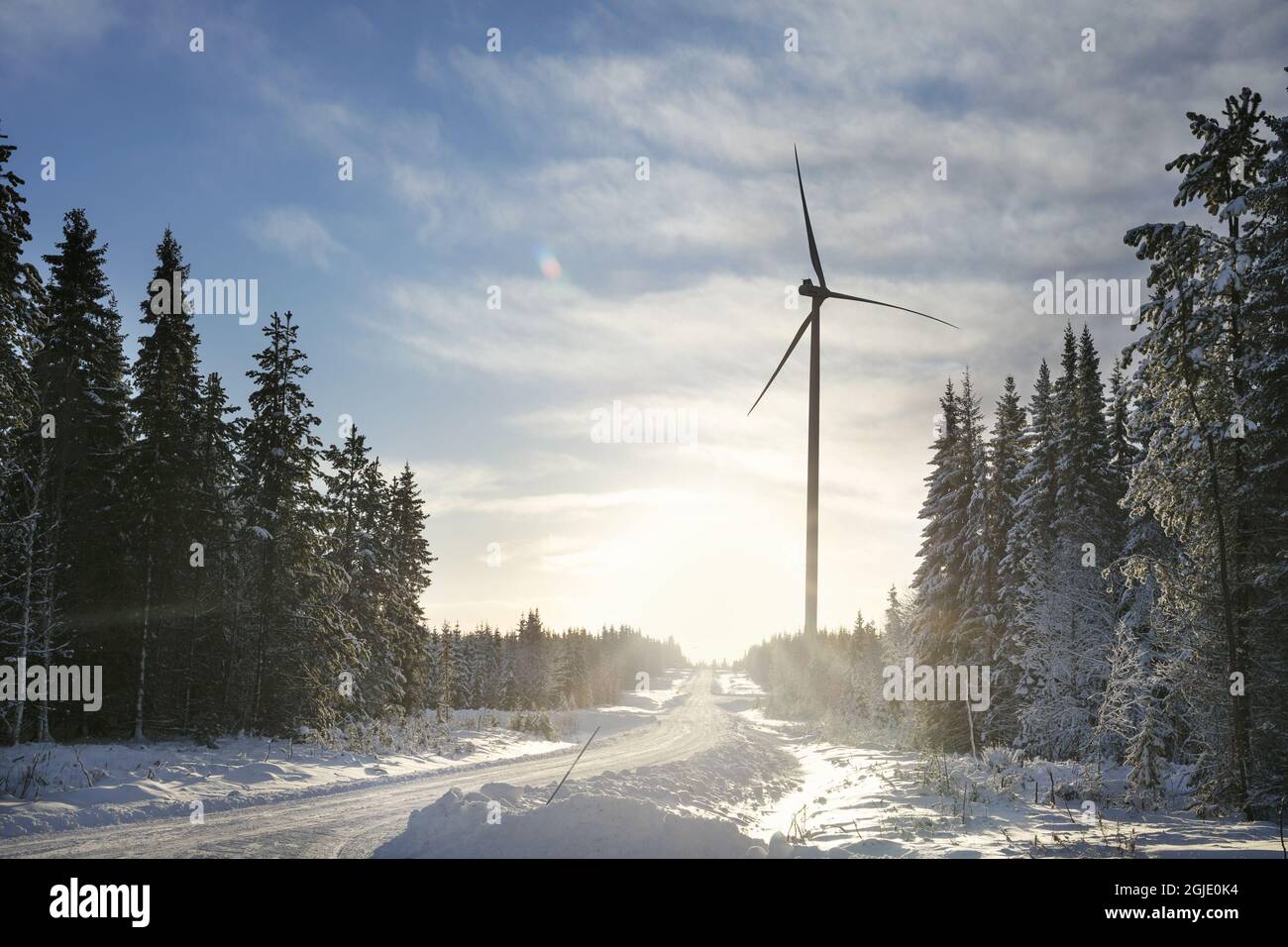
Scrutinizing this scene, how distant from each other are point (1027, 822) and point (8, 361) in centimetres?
2634

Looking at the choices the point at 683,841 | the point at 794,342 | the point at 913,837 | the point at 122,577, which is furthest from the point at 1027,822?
the point at 122,577

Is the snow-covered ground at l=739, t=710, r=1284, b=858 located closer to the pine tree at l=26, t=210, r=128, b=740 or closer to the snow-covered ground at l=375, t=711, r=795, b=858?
the snow-covered ground at l=375, t=711, r=795, b=858

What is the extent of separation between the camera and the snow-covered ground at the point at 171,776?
45.8ft

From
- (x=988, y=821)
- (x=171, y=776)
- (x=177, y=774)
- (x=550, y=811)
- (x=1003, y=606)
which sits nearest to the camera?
(x=550, y=811)

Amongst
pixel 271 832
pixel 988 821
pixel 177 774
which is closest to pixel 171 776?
pixel 177 774

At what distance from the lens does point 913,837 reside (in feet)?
39.4

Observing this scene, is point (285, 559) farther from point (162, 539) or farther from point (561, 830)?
point (561, 830)

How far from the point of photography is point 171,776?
18.0 m

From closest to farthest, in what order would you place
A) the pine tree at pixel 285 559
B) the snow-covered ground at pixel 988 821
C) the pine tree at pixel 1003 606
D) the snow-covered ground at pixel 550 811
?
the snow-covered ground at pixel 988 821
the snow-covered ground at pixel 550 811
the pine tree at pixel 285 559
the pine tree at pixel 1003 606

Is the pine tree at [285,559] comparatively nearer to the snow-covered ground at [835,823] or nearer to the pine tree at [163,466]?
the pine tree at [163,466]

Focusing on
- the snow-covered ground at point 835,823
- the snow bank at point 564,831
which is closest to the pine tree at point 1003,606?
the snow-covered ground at point 835,823

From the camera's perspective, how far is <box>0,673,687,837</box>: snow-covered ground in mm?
13953

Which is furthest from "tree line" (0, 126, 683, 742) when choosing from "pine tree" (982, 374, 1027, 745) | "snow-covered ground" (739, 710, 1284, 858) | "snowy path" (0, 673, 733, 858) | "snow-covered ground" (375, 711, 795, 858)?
"pine tree" (982, 374, 1027, 745)
